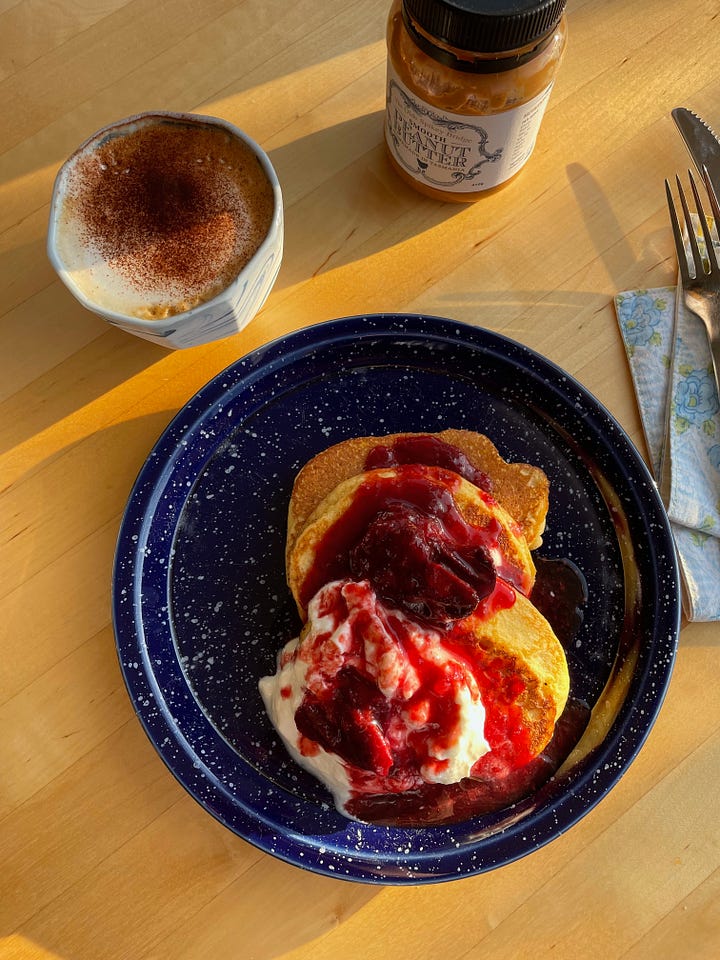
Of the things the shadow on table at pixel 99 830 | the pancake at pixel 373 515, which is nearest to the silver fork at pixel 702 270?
the pancake at pixel 373 515

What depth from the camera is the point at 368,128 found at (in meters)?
1.38

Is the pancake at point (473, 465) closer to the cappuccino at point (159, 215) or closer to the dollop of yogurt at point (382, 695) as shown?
the dollop of yogurt at point (382, 695)

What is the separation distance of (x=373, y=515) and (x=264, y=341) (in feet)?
1.22

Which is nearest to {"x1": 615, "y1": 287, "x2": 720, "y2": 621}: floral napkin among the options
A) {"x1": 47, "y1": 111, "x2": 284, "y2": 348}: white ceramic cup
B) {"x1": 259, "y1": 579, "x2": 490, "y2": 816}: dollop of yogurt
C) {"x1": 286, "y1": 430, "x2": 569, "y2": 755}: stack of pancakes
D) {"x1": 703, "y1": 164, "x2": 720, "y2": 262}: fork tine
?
{"x1": 703, "y1": 164, "x2": 720, "y2": 262}: fork tine

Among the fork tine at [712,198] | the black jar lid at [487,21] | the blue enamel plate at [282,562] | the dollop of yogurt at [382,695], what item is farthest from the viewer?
the fork tine at [712,198]

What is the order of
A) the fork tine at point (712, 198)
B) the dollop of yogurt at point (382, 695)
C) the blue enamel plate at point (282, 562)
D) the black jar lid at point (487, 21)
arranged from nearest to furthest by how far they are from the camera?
1. the black jar lid at point (487, 21)
2. the dollop of yogurt at point (382, 695)
3. the blue enamel plate at point (282, 562)
4. the fork tine at point (712, 198)

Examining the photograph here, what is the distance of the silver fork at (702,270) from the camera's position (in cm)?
132

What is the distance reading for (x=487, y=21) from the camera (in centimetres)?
97

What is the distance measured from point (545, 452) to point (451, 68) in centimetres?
57

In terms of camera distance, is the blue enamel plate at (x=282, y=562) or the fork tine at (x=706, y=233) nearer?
the blue enamel plate at (x=282, y=562)

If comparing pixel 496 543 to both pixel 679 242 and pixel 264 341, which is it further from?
pixel 679 242

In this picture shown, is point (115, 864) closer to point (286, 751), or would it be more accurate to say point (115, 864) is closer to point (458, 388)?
point (286, 751)

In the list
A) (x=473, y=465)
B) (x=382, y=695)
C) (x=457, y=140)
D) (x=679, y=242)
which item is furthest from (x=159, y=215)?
(x=679, y=242)

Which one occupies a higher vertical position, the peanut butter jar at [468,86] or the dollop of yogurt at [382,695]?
the peanut butter jar at [468,86]
